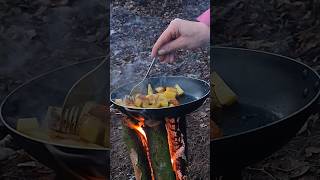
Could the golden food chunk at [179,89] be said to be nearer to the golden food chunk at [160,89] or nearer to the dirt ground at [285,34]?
the golden food chunk at [160,89]

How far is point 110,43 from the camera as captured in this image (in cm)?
153

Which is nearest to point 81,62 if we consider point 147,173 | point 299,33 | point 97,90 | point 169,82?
point 97,90

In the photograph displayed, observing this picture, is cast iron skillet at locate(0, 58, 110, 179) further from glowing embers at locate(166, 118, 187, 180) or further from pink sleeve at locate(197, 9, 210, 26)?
pink sleeve at locate(197, 9, 210, 26)

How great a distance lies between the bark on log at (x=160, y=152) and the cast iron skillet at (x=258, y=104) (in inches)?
5.6

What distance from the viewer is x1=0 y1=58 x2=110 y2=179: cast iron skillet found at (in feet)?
5.32

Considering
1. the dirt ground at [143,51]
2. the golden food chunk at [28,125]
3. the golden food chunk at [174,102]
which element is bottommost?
the golden food chunk at [28,125]

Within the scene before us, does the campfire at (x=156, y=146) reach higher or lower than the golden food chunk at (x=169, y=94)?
lower

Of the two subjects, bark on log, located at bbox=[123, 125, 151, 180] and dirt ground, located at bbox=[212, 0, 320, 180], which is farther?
dirt ground, located at bbox=[212, 0, 320, 180]

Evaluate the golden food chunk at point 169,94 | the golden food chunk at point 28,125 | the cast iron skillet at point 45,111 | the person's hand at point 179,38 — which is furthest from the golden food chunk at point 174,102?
the golden food chunk at point 28,125

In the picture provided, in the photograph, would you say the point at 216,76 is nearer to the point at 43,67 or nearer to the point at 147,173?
the point at 147,173

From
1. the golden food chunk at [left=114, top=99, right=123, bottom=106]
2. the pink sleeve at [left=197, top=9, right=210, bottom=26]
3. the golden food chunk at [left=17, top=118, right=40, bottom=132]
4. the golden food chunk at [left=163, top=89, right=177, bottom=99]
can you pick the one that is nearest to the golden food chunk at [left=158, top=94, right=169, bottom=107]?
the golden food chunk at [left=163, top=89, right=177, bottom=99]

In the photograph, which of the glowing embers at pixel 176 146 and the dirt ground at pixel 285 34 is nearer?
the glowing embers at pixel 176 146

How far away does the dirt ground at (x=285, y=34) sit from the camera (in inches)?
67.1

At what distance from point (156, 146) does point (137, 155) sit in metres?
0.06
